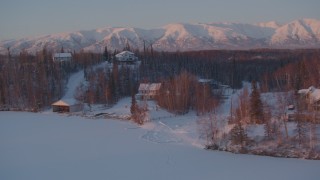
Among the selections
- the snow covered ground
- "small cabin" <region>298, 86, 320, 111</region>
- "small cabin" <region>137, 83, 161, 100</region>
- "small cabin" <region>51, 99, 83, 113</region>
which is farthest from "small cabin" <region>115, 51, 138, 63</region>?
"small cabin" <region>298, 86, 320, 111</region>

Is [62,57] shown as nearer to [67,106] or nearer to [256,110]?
[67,106]

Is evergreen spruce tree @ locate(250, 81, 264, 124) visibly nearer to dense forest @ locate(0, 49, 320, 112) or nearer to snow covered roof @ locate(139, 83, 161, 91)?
dense forest @ locate(0, 49, 320, 112)

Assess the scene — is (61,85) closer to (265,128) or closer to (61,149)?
(61,149)

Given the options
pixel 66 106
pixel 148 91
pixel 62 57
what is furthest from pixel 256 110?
pixel 62 57

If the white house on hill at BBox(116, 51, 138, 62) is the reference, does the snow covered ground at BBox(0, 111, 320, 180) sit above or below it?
below

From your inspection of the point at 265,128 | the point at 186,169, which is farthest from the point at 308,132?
the point at 186,169

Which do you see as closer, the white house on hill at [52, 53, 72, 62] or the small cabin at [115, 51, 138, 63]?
the small cabin at [115, 51, 138, 63]
